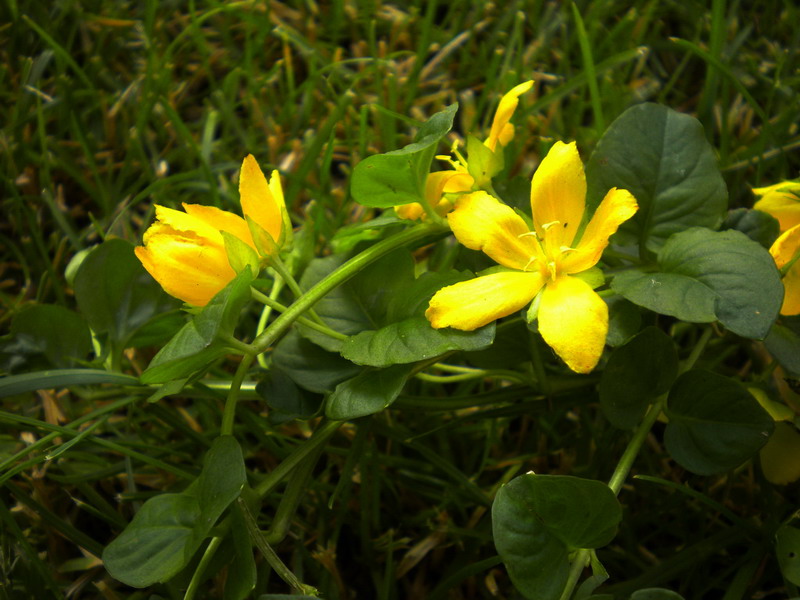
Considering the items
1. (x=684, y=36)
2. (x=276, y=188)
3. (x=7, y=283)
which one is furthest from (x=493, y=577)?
(x=684, y=36)

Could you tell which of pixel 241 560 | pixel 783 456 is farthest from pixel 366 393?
pixel 783 456

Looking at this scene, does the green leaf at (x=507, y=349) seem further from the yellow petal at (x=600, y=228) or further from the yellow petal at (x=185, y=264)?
the yellow petal at (x=185, y=264)

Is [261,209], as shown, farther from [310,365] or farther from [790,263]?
[790,263]

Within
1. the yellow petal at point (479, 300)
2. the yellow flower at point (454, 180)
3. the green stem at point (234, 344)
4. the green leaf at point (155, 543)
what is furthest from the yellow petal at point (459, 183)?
the green leaf at point (155, 543)

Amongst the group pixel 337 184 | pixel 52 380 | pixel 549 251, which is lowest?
pixel 337 184

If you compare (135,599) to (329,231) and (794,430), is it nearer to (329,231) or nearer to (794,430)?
(329,231)

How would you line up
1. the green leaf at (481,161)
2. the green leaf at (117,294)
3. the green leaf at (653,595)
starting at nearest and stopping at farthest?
the green leaf at (653,595), the green leaf at (481,161), the green leaf at (117,294)
